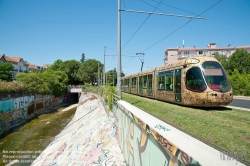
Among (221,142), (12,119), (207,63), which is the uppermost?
(207,63)

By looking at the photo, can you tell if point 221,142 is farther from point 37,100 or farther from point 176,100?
point 37,100

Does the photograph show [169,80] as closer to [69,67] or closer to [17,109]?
[17,109]

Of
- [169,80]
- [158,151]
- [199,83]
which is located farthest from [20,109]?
[158,151]

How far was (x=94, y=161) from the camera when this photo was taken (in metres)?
8.62

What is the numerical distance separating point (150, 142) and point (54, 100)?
156 feet

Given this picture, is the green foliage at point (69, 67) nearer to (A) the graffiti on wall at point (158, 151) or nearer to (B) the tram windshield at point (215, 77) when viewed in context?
(B) the tram windshield at point (215, 77)

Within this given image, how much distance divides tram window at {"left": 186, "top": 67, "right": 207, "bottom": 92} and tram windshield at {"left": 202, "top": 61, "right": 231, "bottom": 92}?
0.90ft

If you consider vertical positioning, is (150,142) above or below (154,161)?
above

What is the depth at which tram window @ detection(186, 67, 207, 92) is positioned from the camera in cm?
890

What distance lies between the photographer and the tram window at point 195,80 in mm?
8898

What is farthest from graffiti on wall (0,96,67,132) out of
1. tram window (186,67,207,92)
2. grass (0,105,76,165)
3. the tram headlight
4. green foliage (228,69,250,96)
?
green foliage (228,69,250,96)

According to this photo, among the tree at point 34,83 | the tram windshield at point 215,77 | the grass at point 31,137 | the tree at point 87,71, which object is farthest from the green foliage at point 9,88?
the tree at point 87,71

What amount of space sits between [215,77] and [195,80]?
3.28 feet

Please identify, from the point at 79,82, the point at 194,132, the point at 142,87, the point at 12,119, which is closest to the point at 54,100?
the point at 12,119
